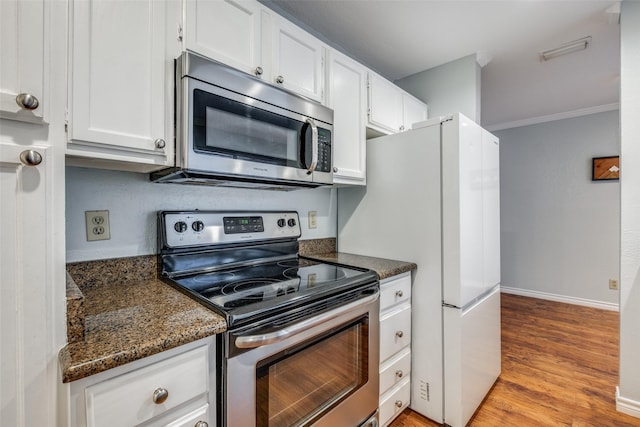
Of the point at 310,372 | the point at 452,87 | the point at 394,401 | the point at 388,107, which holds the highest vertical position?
the point at 452,87

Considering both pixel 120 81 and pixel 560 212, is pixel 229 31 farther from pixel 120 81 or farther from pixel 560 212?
pixel 560 212

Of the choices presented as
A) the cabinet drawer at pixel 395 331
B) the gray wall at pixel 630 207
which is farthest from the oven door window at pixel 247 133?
the gray wall at pixel 630 207

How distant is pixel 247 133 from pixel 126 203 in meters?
0.59

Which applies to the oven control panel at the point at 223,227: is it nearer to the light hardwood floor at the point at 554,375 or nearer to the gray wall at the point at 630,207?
the light hardwood floor at the point at 554,375

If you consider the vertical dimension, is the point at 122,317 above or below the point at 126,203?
below

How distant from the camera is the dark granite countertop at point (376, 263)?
157cm

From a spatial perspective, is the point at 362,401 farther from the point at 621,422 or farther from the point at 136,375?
the point at 621,422

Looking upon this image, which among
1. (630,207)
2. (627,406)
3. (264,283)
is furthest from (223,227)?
(627,406)

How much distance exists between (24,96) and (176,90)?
1.58ft

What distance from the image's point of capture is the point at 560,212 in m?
3.88

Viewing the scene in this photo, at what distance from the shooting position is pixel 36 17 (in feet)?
2.28

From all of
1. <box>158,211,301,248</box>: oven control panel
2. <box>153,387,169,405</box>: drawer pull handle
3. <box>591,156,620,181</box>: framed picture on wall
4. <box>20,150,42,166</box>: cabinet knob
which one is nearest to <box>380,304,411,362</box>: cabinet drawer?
<box>158,211,301,248</box>: oven control panel

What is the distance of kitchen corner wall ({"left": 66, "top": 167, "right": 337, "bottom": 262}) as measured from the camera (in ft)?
3.78

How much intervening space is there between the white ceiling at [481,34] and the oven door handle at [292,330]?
1.71m
